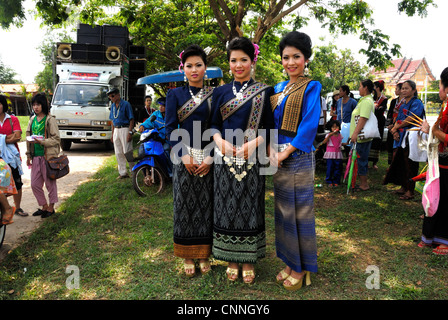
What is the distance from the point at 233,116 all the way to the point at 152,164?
10.4ft

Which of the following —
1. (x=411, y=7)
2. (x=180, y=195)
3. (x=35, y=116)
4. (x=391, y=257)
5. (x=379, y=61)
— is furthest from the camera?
(x=379, y=61)

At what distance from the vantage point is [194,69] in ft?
8.91

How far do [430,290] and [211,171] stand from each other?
6.78 feet

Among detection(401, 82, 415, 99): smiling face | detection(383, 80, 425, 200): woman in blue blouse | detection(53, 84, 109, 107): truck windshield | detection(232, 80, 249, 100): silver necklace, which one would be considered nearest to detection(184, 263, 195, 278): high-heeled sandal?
detection(232, 80, 249, 100): silver necklace

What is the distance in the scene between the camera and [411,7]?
701cm

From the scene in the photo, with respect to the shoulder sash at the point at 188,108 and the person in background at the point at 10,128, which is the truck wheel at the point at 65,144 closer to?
the person in background at the point at 10,128

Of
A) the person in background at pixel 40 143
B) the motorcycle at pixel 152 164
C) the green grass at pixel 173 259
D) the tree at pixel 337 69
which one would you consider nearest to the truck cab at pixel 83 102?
the motorcycle at pixel 152 164

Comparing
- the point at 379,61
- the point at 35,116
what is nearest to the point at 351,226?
the point at 35,116

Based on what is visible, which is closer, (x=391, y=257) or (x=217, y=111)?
(x=217, y=111)

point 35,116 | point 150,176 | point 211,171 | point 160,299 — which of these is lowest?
point 160,299

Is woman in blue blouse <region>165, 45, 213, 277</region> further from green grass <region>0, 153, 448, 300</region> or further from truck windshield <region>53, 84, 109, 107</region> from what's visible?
truck windshield <region>53, 84, 109, 107</region>

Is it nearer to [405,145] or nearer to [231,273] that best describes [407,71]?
[405,145]

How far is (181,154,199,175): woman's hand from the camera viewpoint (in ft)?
8.84
